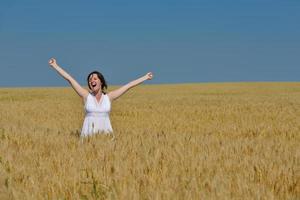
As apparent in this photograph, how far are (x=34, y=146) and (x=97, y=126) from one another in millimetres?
1877

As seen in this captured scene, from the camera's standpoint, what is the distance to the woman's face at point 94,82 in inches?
265

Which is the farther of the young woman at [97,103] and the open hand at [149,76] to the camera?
the open hand at [149,76]

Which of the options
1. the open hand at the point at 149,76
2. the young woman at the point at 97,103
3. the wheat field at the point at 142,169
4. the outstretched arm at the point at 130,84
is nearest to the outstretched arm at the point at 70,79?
the young woman at the point at 97,103

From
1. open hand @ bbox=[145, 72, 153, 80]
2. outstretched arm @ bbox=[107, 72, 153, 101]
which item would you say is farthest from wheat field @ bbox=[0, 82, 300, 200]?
open hand @ bbox=[145, 72, 153, 80]

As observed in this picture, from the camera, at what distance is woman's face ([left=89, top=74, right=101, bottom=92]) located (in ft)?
22.0

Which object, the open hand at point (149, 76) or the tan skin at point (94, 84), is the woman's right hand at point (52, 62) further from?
the open hand at point (149, 76)

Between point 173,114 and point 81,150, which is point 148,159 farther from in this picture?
point 173,114

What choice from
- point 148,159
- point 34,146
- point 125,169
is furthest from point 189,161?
point 34,146

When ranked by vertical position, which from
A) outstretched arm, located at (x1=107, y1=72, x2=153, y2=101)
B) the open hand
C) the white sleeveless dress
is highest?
the open hand

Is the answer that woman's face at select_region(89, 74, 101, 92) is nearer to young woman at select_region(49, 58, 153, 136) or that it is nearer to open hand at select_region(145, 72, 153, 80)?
young woman at select_region(49, 58, 153, 136)

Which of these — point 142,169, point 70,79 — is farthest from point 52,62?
point 142,169

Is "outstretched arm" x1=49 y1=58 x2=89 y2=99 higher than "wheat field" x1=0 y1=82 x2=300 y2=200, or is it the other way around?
"outstretched arm" x1=49 y1=58 x2=89 y2=99

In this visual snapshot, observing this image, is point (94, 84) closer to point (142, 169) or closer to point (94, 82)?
point (94, 82)

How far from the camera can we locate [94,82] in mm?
6738
